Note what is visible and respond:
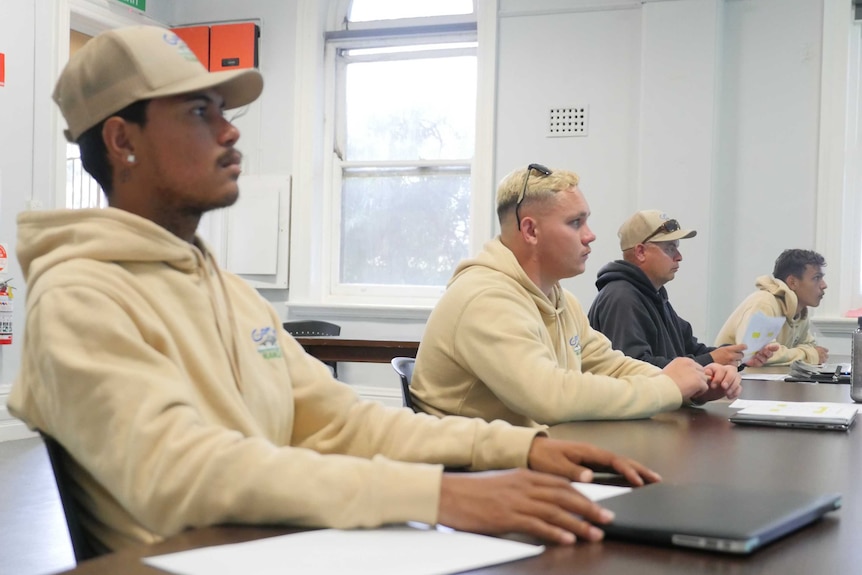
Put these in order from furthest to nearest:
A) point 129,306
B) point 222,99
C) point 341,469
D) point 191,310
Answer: point 222,99 → point 191,310 → point 129,306 → point 341,469

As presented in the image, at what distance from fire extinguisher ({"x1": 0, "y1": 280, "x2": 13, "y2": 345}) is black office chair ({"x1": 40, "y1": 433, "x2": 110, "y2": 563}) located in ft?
15.9

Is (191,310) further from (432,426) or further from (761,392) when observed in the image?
(761,392)

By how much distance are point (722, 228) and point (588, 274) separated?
34.6 inches

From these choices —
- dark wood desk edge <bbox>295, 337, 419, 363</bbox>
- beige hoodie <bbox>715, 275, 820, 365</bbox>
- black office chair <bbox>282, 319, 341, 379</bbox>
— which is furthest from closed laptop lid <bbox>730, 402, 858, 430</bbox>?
black office chair <bbox>282, 319, 341, 379</bbox>

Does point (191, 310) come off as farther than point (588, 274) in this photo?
No

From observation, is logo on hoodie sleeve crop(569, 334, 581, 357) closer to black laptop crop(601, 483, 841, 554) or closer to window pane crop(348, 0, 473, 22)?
black laptop crop(601, 483, 841, 554)

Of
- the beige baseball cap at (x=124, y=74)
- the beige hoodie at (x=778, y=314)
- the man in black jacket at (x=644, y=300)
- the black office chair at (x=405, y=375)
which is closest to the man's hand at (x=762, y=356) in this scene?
the man in black jacket at (x=644, y=300)

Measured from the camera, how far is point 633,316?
341 cm

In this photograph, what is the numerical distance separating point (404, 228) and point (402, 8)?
1.55 meters

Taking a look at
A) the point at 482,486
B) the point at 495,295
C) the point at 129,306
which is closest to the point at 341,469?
the point at 482,486

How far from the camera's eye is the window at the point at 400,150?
21.5ft

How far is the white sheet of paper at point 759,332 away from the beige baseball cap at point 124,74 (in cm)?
279

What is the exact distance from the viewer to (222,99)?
1.35m

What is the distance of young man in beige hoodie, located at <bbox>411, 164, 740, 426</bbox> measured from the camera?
191 cm
